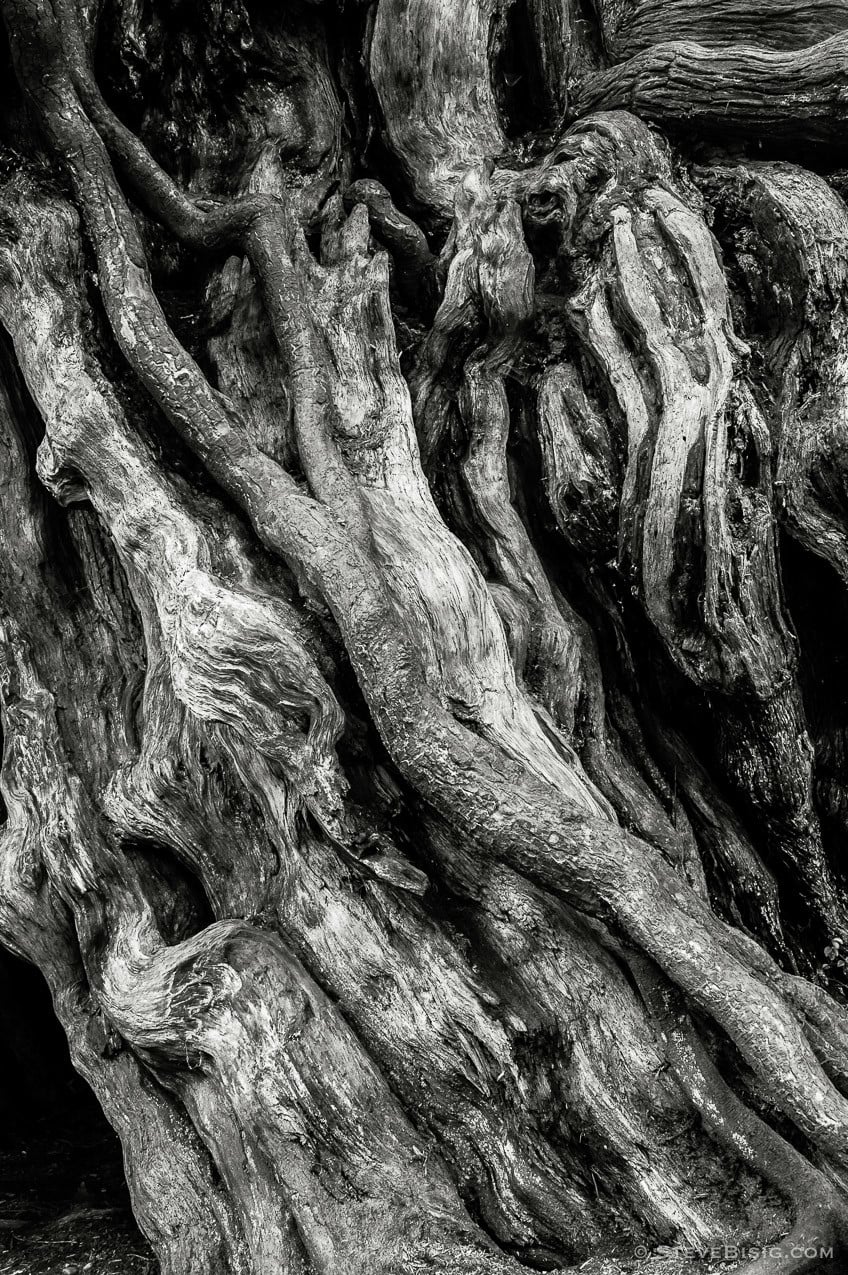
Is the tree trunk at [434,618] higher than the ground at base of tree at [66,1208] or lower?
higher

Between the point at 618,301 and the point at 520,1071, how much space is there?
348cm

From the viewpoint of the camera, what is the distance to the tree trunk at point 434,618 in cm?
314

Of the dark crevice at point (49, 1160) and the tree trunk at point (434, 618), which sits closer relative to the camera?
the tree trunk at point (434, 618)

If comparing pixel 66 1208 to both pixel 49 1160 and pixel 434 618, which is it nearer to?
pixel 49 1160

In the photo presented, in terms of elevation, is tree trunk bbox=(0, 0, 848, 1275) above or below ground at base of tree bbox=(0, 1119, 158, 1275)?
above

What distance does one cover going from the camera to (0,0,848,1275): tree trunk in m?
3.14

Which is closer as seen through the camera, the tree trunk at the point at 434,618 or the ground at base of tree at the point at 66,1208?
the tree trunk at the point at 434,618

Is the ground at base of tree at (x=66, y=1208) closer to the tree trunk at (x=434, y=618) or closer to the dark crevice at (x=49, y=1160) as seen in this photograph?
the dark crevice at (x=49, y=1160)

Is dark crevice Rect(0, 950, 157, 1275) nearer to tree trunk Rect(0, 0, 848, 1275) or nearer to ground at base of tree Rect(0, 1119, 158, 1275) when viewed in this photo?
ground at base of tree Rect(0, 1119, 158, 1275)

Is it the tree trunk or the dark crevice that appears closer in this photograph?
the tree trunk

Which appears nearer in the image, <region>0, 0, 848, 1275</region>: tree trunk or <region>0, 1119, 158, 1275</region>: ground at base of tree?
<region>0, 0, 848, 1275</region>: tree trunk

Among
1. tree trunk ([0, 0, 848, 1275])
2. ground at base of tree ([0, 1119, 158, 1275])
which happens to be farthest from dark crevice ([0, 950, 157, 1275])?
tree trunk ([0, 0, 848, 1275])

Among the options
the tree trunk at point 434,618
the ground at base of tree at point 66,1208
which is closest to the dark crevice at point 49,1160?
the ground at base of tree at point 66,1208

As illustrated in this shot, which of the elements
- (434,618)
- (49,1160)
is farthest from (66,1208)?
(434,618)
